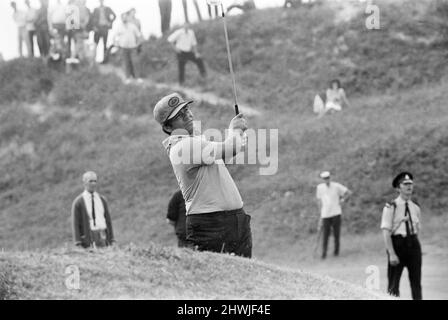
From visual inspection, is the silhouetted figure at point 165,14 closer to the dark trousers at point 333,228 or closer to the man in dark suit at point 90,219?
the dark trousers at point 333,228

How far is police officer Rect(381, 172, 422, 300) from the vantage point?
12555 mm

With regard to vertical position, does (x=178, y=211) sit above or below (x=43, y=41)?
below

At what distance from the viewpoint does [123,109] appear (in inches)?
1314

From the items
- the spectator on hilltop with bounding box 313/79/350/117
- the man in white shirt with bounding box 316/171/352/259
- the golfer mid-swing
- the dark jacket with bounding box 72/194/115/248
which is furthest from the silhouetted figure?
the golfer mid-swing

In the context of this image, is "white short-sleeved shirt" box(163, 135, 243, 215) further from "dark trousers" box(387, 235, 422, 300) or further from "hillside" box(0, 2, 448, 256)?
"hillside" box(0, 2, 448, 256)

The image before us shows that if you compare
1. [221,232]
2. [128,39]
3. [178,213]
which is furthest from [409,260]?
[128,39]

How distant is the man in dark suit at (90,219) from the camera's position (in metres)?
14.0

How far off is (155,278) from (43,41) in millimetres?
29083

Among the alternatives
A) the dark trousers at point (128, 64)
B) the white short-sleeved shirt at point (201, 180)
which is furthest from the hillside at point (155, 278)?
the dark trousers at point (128, 64)

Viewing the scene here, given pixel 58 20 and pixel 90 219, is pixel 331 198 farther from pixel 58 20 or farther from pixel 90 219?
pixel 58 20

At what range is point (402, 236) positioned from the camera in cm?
1256

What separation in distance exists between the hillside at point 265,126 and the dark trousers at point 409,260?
30.5ft

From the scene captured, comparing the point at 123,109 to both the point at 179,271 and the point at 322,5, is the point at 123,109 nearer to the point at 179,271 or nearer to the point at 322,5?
the point at 322,5
